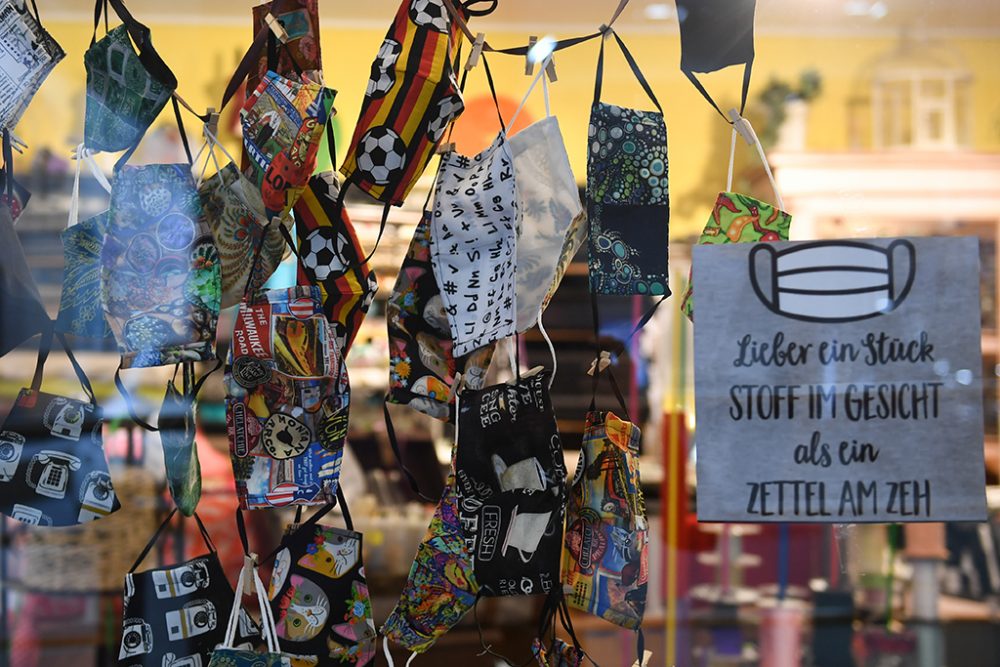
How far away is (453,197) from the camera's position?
42.6 inches

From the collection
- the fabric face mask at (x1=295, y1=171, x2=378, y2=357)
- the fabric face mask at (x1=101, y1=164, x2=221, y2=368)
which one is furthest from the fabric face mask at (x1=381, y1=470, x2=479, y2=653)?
the fabric face mask at (x1=101, y1=164, x2=221, y2=368)

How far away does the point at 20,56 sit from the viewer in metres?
1.14

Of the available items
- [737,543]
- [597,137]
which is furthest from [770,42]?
[737,543]

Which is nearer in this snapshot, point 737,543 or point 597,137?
point 597,137

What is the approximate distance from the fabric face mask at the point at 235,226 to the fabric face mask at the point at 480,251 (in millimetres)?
218

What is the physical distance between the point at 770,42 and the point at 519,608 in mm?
1345

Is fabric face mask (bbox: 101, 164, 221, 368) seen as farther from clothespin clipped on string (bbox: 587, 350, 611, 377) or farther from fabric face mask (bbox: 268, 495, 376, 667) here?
clothespin clipped on string (bbox: 587, 350, 611, 377)

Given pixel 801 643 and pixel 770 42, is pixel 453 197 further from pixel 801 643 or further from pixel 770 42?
pixel 801 643

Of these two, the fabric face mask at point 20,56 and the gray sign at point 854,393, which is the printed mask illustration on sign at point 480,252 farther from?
the fabric face mask at point 20,56

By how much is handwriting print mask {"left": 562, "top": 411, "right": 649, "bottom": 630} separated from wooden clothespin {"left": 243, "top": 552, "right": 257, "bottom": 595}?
1.24ft

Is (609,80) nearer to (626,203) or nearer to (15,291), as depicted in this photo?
(626,203)

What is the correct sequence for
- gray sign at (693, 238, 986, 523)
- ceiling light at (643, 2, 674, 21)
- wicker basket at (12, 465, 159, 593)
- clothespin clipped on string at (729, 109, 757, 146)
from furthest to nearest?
1. wicker basket at (12, 465, 159, 593)
2. ceiling light at (643, 2, 674, 21)
3. clothespin clipped on string at (729, 109, 757, 146)
4. gray sign at (693, 238, 986, 523)

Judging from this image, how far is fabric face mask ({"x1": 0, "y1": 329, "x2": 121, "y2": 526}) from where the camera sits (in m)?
1.12

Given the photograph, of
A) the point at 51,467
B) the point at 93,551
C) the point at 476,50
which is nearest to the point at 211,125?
the point at 476,50
